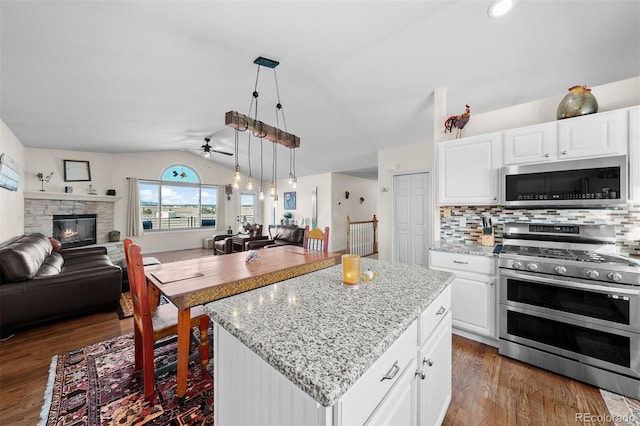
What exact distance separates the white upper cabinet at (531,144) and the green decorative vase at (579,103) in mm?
145

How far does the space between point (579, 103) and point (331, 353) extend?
9.58 ft

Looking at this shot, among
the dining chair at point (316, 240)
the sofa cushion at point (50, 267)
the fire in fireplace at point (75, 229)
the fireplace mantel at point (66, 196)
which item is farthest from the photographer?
the fire in fireplace at point (75, 229)

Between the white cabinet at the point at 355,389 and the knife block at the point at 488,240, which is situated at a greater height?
the knife block at the point at 488,240

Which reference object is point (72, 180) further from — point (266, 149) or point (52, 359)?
point (52, 359)

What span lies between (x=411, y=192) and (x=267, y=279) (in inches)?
141

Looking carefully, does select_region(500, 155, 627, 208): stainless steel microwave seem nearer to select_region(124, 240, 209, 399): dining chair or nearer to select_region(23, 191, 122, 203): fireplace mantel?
select_region(124, 240, 209, 399): dining chair

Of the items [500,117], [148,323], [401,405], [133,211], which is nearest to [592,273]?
[500,117]

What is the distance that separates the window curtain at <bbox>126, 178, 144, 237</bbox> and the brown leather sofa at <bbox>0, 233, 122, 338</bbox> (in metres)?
3.56

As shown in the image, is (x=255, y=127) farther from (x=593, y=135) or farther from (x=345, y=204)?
(x=345, y=204)

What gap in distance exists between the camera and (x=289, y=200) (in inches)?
325

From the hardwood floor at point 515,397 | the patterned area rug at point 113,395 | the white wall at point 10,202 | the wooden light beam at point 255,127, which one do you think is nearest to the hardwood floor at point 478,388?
the hardwood floor at point 515,397

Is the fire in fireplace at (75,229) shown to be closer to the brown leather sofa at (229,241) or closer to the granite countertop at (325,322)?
the brown leather sofa at (229,241)

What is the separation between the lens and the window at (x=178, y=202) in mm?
7117

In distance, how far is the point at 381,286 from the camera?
1.26 metres
